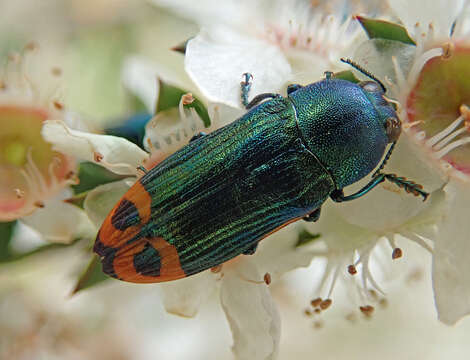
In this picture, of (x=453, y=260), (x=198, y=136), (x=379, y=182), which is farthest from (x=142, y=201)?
(x=453, y=260)

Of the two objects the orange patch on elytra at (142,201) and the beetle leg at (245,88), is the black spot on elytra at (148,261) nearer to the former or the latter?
the orange patch on elytra at (142,201)

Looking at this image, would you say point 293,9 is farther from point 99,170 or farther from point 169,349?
point 169,349

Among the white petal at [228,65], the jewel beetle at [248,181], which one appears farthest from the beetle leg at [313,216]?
the white petal at [228,65]

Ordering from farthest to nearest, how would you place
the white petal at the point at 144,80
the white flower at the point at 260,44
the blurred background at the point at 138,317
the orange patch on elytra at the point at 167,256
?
the blurred background at the point at 138,317 < the white petal at the point at 144,80 < the white flower at the point at 260,44 < the orange patch on elytra at the point at 167,256

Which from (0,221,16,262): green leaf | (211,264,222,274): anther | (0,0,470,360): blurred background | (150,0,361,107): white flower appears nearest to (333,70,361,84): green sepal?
(150,0,361,107): white flower

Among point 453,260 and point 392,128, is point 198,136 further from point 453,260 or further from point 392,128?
point 453,260

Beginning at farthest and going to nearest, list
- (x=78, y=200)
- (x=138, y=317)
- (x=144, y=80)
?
(x=138, y=317)
(x=144, y=80)
(x=78, y=200)

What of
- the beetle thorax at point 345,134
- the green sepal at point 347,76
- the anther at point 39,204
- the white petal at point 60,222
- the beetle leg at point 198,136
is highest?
the green sepal at point 347,76
